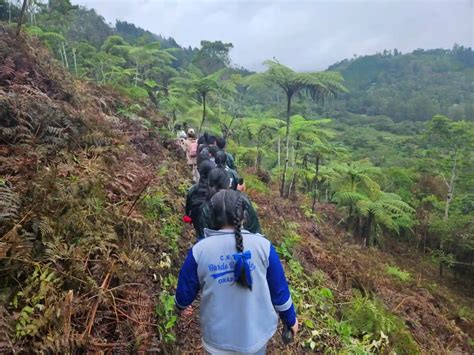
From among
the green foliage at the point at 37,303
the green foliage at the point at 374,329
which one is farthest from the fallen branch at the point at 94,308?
the green foliage at the point at 374,329

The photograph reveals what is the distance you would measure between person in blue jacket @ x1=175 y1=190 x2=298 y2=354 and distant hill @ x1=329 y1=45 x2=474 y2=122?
227 feet

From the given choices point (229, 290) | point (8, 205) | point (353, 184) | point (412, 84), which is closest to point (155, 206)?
point (8, 205)

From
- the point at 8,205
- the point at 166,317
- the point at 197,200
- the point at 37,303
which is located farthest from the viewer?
the point at 197,200

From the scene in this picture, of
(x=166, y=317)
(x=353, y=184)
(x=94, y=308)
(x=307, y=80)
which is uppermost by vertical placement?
(x=307, y=80)

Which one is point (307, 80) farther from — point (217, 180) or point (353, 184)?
point (217, 180)

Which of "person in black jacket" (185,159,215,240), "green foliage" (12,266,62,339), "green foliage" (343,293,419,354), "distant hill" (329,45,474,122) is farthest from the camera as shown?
"distant hill" (329,45,474,122)

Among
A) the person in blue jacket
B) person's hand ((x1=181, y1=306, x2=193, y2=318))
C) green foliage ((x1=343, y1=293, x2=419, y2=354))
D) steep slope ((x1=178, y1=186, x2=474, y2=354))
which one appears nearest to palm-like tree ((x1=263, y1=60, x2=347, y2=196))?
steep slope ((x1=178, y1=186, x2=474, y2=354))

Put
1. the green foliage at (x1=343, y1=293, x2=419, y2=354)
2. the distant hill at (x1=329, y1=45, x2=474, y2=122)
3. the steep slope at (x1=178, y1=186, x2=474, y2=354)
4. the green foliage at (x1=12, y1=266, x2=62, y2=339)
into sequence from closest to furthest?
the green foliage at (x1=12, y1=266, x2=62, y2=339) → the steep slope at (x1=178, y1=186, x2=474, y2=354) → the green foliage at (x1=343, y1=293, x2=419, y2=354) → the distant hill at (x1=329, y1=45, x2=474, y2=122)

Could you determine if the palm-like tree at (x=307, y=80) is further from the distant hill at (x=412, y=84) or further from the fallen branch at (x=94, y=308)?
the distant hill at (x=412, y=84)

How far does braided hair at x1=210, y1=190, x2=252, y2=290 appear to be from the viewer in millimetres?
1857

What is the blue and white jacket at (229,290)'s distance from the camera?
1904mm

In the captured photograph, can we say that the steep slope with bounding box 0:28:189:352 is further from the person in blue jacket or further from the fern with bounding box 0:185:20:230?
the person in blue jacket

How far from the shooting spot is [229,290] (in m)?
1.91

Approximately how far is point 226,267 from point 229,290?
0.13 metres
